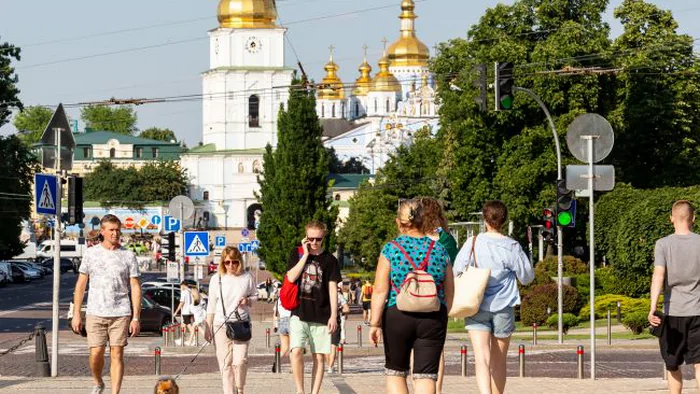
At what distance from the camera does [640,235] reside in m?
53.4

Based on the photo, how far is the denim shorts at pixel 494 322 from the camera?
1388 cm

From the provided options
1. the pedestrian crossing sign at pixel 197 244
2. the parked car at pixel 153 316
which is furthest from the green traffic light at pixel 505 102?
the parked car at pixel 153 316

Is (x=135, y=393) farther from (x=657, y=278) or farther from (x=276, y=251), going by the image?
(x=276, y=251)

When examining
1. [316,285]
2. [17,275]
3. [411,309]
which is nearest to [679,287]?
[411,309]

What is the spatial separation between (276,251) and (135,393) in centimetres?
5551

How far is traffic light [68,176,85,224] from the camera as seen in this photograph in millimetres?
27000

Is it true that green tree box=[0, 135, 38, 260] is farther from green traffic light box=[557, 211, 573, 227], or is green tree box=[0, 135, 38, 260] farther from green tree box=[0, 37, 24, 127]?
green traffic light box=[557, 211, 573, 227]

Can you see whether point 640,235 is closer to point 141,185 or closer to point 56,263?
point 56,263

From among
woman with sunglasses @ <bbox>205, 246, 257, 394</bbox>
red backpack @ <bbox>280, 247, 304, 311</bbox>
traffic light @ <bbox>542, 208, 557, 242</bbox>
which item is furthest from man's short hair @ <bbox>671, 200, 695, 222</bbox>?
traffic light @ <bbox>542, 208, 557, 242</bbox>

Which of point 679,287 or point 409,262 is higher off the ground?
point 409,262

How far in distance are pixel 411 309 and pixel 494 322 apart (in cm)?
228

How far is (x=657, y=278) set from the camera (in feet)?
45.4

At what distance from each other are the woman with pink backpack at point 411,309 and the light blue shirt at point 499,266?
5.89 feet

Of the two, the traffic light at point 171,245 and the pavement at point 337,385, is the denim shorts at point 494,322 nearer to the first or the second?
the pavement at point 337,385
